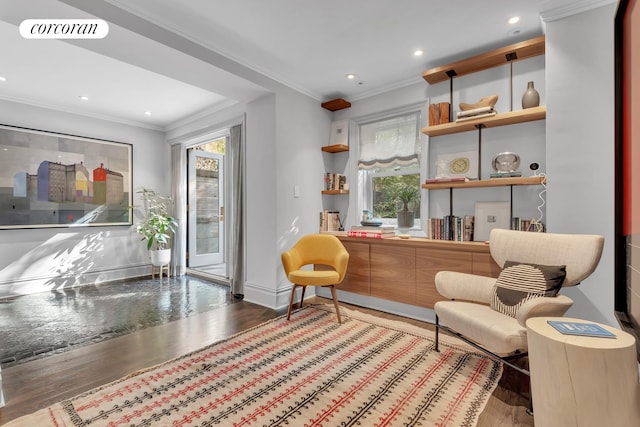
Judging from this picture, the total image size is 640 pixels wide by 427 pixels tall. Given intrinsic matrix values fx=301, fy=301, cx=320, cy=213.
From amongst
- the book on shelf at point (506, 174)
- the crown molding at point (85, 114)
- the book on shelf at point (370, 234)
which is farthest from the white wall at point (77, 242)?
the book on shelf at point (506, 174)

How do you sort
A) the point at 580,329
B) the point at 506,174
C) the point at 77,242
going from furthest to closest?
the point at 77,242
the point at 506,174
the point at 580,329

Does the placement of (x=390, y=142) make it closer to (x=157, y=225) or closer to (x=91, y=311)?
(x=157, y=225)

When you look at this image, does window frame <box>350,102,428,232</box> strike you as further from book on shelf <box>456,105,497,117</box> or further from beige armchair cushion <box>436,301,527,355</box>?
beige armchair cushion <box>436,301,527,355</box>

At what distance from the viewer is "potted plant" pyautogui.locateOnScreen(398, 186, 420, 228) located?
3.42 m

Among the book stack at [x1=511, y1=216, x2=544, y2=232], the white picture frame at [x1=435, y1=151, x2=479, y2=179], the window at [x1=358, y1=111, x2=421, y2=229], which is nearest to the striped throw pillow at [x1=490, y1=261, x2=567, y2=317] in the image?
the book stack at [x1=511, y1=216, x2=544, y2=232]

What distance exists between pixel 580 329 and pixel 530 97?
204cm

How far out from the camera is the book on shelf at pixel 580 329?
1.23 m

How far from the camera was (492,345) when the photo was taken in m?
1.67

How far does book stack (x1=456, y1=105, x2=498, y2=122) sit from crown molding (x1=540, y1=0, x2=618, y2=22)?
703mm

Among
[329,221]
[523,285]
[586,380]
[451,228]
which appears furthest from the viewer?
[329,221]

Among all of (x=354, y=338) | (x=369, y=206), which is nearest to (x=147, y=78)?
(x=369, y=206)

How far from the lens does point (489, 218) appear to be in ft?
9.29

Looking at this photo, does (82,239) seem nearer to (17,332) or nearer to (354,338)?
(17,332)

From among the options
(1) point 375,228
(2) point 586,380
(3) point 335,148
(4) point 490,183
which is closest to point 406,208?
(1) point 375,228
